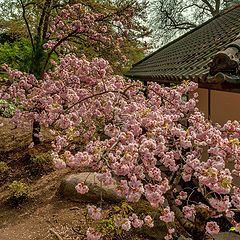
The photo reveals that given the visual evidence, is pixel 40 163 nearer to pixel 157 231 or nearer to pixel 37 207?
pixel 37 207

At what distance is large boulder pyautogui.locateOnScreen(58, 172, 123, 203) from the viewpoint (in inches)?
172

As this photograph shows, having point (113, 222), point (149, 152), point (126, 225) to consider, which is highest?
point (149, 152)

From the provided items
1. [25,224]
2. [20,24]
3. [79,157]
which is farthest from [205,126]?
[20,24]

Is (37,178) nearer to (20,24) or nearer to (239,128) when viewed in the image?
(239,128)

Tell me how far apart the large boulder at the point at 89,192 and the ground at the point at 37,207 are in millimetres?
132

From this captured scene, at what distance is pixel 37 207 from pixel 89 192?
1.15m

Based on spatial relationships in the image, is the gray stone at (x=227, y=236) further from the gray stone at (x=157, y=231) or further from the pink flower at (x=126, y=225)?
the pink flower at (x=126, y=225)

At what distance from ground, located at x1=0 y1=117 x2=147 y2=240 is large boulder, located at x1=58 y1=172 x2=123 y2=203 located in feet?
0.43

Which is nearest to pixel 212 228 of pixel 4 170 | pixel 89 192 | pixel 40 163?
pixel 89 192

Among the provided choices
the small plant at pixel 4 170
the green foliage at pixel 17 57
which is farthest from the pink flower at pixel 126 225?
the green foliage at pixel 17 57

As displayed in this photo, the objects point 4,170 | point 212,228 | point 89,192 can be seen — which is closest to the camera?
point 212,228

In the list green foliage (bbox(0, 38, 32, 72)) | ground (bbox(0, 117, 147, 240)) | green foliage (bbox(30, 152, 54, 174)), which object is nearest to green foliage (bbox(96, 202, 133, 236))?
ground (bbox(0, 117, 147, 240))

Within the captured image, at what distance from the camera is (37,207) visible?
175 inches

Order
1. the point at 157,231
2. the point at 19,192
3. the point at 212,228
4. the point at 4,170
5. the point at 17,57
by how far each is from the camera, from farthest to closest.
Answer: the point at 17,57 < the point at 4,170 < the point at 19,192 < the point at 157,231 < the point at 212,228
